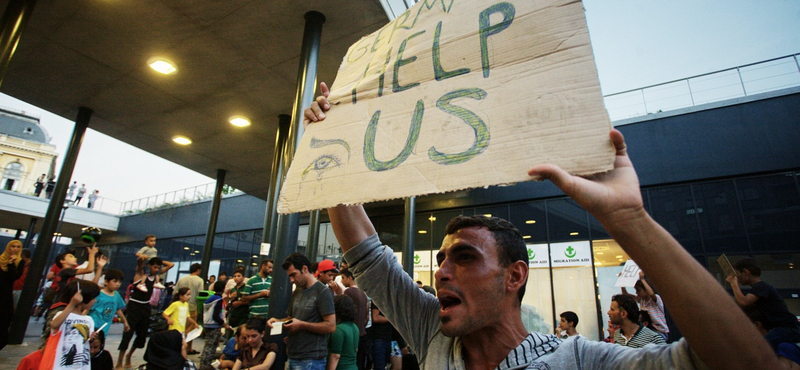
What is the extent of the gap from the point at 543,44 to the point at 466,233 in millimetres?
669

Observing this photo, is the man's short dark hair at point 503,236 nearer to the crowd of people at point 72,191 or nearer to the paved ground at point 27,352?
the paved ground at point 27,352

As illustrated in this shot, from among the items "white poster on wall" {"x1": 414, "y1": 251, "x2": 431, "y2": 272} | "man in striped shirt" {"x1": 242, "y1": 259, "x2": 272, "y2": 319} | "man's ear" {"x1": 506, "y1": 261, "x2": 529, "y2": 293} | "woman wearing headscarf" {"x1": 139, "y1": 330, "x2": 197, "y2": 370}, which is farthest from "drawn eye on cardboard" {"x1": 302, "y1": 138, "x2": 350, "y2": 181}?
"white poster on wall" {"x1": 414, "y1": 251, "x2": 431, "y2": 272}

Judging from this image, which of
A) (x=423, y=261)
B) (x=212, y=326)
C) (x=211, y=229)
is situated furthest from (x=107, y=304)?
(x=423, y=261)

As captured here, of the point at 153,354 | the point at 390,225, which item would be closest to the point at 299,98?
the point at 153,354

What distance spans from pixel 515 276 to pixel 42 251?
397 inches

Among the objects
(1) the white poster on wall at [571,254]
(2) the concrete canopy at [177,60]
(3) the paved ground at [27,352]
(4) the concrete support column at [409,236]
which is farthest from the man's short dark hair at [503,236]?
(1) the white poster on wall at [571,254]

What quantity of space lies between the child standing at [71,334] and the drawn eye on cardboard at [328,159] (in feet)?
11.4

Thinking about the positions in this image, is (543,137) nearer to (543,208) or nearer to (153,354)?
(153,354)

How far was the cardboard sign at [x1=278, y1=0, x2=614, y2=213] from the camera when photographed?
3.36 ft

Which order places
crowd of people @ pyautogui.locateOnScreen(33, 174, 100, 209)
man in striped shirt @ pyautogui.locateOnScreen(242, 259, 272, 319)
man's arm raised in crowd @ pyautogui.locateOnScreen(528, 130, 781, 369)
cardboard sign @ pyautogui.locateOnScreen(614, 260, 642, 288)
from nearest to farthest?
man's arm raised in crowd @ pyautogui.locateOnScreen(528, 130, 781, 369), man in striped shirt @ pyautogui.locateOnScreen(242, 259, 272, 319), cardboard sign @ pyautogui.locateOnScreen(614, 260, 642, 288), crowd of people @ pyautogui.locateOnScreen(33, 174, 100, 209)

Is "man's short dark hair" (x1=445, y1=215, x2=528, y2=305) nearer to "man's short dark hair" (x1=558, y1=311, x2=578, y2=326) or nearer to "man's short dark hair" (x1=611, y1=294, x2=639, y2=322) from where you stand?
"man's short dark hair" (x1=611, y1=294, x2=639, y2=322)

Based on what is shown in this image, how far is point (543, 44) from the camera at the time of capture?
1.17 meters

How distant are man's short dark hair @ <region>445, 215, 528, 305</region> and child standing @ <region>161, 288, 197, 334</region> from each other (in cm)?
661

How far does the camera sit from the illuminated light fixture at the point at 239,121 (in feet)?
29.9
